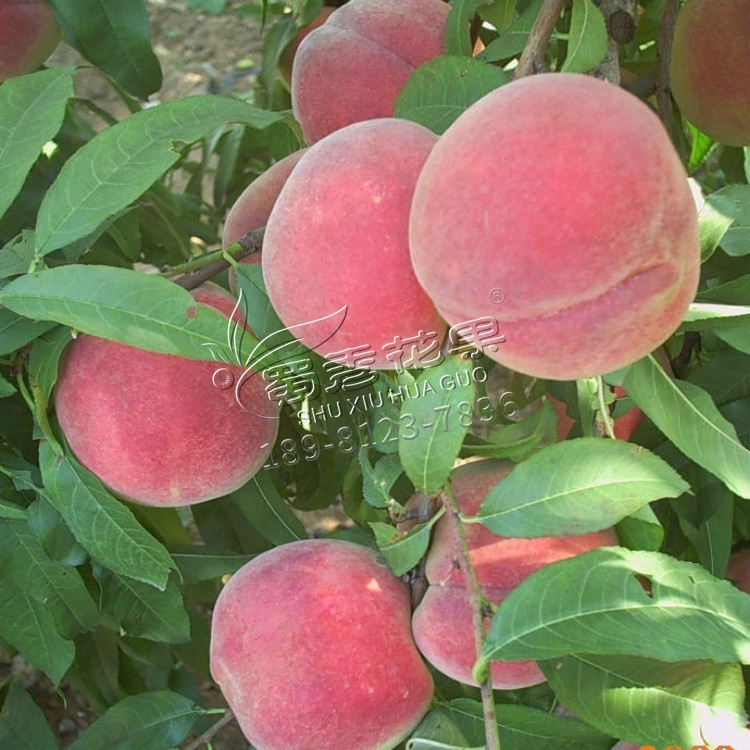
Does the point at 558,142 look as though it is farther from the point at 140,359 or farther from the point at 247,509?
the point at 247,509

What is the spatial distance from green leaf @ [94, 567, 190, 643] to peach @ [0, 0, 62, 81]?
826 mm

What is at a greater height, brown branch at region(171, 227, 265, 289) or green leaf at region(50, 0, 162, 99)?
green leaf at region(50, 0, 162, 99)

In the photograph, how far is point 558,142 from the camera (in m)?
0.72

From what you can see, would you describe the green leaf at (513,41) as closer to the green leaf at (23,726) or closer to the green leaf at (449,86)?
the green leaf at (449,86)

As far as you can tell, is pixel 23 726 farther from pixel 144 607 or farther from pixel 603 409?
pixel 603 409

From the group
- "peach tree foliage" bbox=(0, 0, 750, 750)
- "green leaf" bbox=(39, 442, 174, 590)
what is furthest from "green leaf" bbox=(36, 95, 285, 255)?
"green leaf" bbox=(39, 442, 174, 590)

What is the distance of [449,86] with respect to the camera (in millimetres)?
1035

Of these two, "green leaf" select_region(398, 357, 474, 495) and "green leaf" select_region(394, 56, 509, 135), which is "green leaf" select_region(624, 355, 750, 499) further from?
"green leaf" select_region(394, 56, 509, 135)

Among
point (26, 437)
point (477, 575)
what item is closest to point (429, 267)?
point (477, 575)

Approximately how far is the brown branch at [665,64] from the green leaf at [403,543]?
0.63m

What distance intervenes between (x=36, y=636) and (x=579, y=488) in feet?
2.34

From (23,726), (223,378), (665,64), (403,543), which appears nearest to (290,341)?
(223,378)

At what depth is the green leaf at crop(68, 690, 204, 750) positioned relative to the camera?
3.90 ft

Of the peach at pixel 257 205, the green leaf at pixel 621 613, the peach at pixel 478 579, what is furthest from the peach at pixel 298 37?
the green leaf at pixel 621 613
